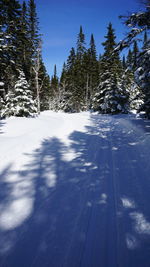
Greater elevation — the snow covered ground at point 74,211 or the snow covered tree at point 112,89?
the snow covered tree at point 112,89

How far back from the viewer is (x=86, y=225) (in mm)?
2252

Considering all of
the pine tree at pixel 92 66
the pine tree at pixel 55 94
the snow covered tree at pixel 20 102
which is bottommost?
the snow covered tree at pixel 20 102

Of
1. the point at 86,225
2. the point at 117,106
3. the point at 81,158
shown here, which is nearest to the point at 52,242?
the point at 86,225

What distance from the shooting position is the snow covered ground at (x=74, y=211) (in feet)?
5.97

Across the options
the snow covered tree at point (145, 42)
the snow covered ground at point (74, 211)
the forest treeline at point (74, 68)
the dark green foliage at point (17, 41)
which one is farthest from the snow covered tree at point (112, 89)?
the snow covered ground at point (74, 211)

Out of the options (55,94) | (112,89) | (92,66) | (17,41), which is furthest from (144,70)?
(55,94)

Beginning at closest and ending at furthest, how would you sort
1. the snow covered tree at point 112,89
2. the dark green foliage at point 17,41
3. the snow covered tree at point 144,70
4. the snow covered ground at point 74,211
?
the snow covered ground at point 74,211
the snow covered tree at point 144,70
the dark green foliage at point 17,41
the snow covered tree at point 112,89

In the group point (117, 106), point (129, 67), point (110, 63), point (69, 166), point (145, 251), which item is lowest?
point (145, 251)

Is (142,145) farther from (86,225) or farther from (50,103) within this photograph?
(50,103)

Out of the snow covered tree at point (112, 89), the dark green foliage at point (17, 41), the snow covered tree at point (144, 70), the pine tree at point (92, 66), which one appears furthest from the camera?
the pine tree at point (92, 66)

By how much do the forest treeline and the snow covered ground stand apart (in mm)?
5288

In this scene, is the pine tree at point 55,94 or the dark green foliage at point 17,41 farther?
the pine tree at point 55,94

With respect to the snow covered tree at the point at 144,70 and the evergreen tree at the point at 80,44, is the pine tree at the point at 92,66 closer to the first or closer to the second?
the evergreen tree at the point at 80,44

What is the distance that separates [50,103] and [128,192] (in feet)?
162
